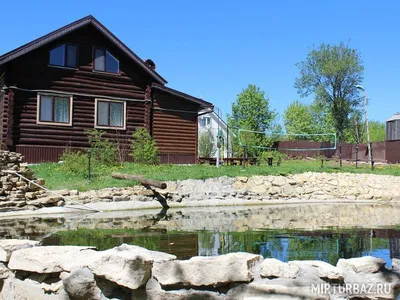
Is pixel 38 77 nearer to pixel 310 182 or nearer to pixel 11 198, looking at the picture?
pixel 11 198

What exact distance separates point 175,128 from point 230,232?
585 inches

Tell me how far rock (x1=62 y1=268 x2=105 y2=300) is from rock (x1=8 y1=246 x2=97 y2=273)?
0.34 ft

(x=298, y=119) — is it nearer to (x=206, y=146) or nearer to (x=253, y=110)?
(x=253, y=110)

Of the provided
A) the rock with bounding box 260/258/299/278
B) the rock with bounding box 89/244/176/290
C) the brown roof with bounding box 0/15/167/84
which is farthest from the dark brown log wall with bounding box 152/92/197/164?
the rock with bounding box 260/258/299/278

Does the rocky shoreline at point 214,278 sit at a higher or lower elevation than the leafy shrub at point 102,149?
lower

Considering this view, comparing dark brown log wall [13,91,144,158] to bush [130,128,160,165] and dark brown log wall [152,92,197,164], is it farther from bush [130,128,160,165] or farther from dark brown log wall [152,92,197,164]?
bush [130,128,160,165]

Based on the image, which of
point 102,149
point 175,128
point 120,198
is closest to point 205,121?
point 175,128

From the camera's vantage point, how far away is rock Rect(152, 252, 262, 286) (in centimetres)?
357

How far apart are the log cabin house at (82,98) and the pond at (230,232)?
9196 mm

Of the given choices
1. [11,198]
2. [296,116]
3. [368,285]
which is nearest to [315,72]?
[296,116]

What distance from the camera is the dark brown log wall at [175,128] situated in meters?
23.2

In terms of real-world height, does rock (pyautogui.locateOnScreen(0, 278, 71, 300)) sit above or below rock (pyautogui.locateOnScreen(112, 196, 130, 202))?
below

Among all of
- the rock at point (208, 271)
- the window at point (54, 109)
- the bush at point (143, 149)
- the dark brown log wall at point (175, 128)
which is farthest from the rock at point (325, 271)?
the dark brown log wall at point (175, 128)

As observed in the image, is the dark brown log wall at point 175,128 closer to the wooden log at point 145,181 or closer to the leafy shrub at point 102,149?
the leafy shrub at point 102,149
